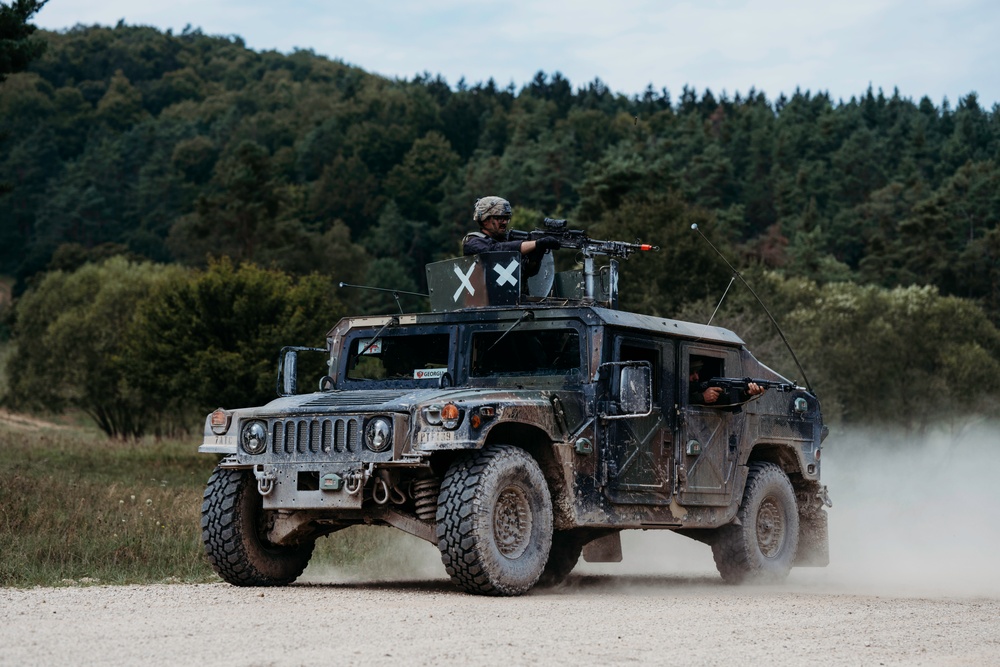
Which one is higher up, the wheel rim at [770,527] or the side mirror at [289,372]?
the side mirror at [289,372]

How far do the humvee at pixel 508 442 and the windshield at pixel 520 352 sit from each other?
1 centimetres

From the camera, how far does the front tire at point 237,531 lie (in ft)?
40.1

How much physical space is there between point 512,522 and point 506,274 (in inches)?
103

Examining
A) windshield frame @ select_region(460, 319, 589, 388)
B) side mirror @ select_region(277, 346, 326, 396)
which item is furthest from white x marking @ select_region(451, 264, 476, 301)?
side mirror @ select_region(277, 346, 326, 396)

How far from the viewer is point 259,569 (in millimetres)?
12438

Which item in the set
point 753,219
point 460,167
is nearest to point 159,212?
point 460,167

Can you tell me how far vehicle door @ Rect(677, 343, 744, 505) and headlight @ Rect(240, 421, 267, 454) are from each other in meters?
3.99

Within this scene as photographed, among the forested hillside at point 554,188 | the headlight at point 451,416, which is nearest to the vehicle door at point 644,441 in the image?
the headlight at point 451,416

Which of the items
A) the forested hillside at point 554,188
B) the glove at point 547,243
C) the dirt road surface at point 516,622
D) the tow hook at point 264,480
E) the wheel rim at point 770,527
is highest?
the forested hillside at point 554,188

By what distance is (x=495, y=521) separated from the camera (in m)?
11.5

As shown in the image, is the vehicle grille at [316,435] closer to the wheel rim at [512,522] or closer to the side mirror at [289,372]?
the wheel rim at [512,522]

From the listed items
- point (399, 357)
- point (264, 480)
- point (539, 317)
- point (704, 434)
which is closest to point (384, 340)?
point (399, 357)

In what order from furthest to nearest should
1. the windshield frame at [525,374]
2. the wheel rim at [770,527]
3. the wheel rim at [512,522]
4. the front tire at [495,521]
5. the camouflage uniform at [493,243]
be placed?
the wheel rim at [770,527] → the camouflage uniform at [493,243] → the windshield frame at [525,374] → the wheel rim at [512,522] → the front tire at [495,521]

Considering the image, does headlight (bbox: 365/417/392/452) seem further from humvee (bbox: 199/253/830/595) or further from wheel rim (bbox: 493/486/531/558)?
wheel rim (bbox: 493/486/531/558)
